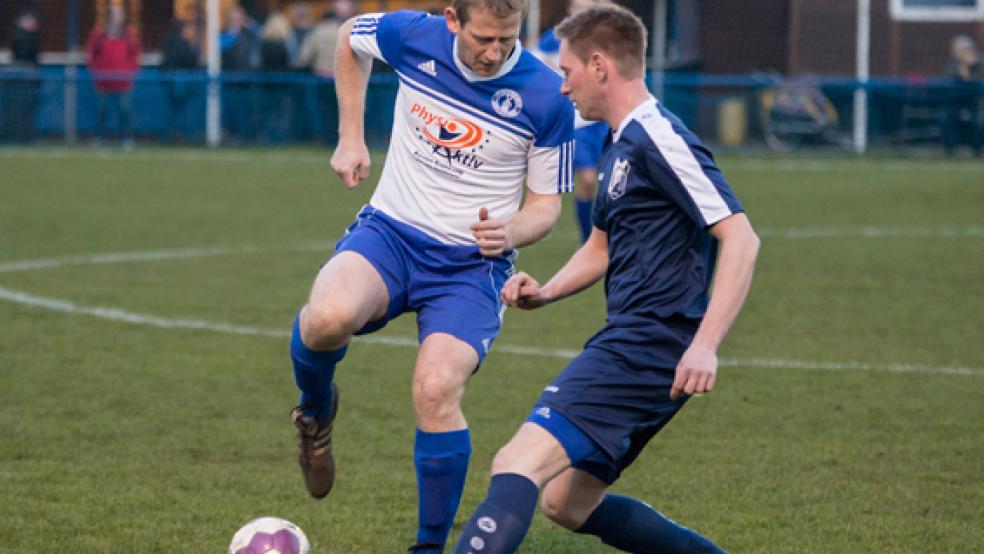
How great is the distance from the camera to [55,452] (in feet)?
21.1

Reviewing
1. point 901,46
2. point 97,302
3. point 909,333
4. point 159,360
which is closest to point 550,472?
point 159,360

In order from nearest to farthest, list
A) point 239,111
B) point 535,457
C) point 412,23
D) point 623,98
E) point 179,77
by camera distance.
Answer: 1. point 535,457
2. point 623,98
3. point 412,23
4. point 179,77
5. point 239,111

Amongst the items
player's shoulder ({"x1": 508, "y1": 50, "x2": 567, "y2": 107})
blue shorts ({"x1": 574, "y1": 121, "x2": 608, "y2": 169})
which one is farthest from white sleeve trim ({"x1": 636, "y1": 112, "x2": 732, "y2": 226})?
blue shorts ({"x1": 574, "y1": 121, "x2": 608, "y2": 169})

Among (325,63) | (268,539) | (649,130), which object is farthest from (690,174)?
(325,63)

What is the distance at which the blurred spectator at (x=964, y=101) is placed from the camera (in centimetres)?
2270

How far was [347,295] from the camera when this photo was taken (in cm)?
516

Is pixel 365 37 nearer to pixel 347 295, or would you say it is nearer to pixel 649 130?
pixel 347 295

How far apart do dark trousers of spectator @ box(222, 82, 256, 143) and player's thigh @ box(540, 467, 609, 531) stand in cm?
1997

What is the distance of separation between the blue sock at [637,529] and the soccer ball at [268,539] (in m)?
0.90

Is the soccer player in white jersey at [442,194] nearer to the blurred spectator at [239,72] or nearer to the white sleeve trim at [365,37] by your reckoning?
the white sleeve trim at [365,37]

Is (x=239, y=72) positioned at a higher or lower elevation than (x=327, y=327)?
lower

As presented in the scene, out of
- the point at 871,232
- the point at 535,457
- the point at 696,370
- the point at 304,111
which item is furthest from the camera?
the point at 304,111

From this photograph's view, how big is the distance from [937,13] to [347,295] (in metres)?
23.3

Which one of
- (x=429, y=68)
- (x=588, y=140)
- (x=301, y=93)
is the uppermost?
(x=429, y=68)
